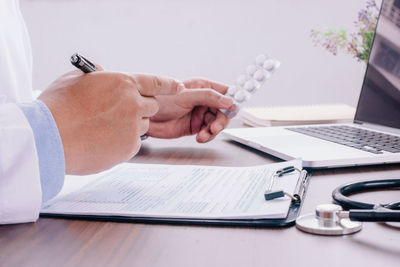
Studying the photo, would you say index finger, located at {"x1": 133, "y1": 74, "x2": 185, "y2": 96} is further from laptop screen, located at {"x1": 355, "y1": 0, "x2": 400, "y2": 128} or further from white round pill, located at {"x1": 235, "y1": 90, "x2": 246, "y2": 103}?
laptop screen, located at {"x1": 355, "y1": 0, "x2": 400, "y2": 128}

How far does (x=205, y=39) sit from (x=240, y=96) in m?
1.35

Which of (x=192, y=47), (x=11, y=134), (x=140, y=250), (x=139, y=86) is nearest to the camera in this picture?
(x=140, y=250)

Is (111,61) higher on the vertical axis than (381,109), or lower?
lower

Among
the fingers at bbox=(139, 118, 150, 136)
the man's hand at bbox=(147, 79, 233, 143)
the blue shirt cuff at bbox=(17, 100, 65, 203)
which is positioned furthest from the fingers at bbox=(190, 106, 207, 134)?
the blue shirt cuff at bbox=(17, 100, 65, 203)

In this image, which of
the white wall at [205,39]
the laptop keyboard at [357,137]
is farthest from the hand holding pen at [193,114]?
the white wall at [205,39]

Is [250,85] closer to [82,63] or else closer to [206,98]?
[206,98]

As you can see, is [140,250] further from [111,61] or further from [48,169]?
[111,61]

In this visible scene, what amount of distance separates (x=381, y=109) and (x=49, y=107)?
65cm

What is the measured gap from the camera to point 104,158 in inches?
24.1

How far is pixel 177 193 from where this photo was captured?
1.84 feet

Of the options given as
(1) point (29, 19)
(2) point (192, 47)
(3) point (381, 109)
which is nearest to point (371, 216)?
(3) point (381, 109)

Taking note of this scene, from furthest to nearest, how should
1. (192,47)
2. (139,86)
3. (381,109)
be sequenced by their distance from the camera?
(192,47), (381,109), (139,86)

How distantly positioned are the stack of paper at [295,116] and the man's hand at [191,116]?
0.20 m

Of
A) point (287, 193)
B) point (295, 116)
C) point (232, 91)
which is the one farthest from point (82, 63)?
point (295, 116)
